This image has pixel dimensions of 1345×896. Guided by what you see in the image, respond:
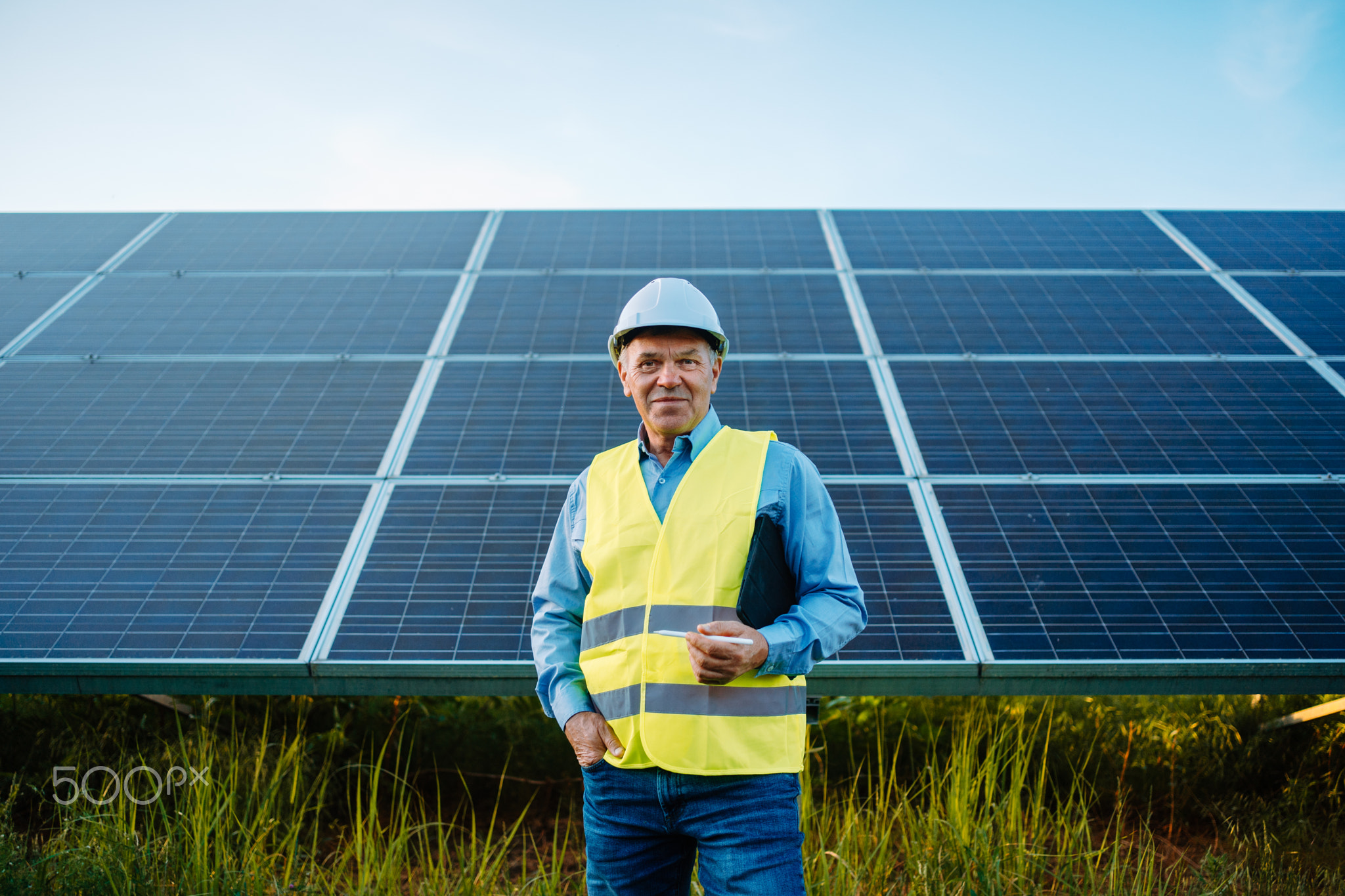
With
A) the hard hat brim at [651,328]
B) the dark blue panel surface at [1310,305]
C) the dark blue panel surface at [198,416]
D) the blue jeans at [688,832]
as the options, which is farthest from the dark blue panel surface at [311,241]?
the dark blue panel surface at [1310,305]

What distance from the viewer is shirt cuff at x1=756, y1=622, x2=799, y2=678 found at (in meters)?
1.93

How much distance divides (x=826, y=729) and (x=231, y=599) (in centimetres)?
357

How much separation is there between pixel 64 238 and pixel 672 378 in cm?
833

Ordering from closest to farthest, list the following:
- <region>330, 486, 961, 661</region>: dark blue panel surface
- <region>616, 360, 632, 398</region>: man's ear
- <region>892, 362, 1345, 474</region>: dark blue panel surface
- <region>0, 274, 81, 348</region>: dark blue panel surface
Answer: <region>616, 360, 632, 398</region>: man's ear
<region>330, 486, 961, 661</region>: dark blue panel surface
<region>892, 362, 1345, 474</region>: dark blue panel surface
<region>0, 274, 81, 348</region>: dark blue panel surface

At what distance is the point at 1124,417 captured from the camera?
4.94 metres

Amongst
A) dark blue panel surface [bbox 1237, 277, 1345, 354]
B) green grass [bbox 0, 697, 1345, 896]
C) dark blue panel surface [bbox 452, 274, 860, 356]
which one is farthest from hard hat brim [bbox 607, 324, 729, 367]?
dark blue panel surface [bbox 1237, 277, 1345, 354]

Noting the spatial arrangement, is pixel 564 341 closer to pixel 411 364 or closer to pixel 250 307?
pixel 411 364

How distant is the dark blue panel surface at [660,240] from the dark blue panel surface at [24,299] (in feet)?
11.9

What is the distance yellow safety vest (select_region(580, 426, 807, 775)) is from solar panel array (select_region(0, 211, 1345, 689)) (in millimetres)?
1533

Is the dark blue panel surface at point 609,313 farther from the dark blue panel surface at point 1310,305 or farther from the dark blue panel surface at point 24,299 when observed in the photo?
the dark blue panel surface at point 24,299

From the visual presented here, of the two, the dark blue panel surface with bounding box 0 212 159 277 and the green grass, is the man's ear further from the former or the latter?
the dark blue panel surface with bounding box 0 212 159 277

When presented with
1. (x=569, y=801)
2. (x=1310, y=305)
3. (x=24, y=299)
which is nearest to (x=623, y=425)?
(x=569, y=801)

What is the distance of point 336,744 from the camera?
186 inches

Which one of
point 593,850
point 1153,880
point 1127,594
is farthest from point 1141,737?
point 593,850
